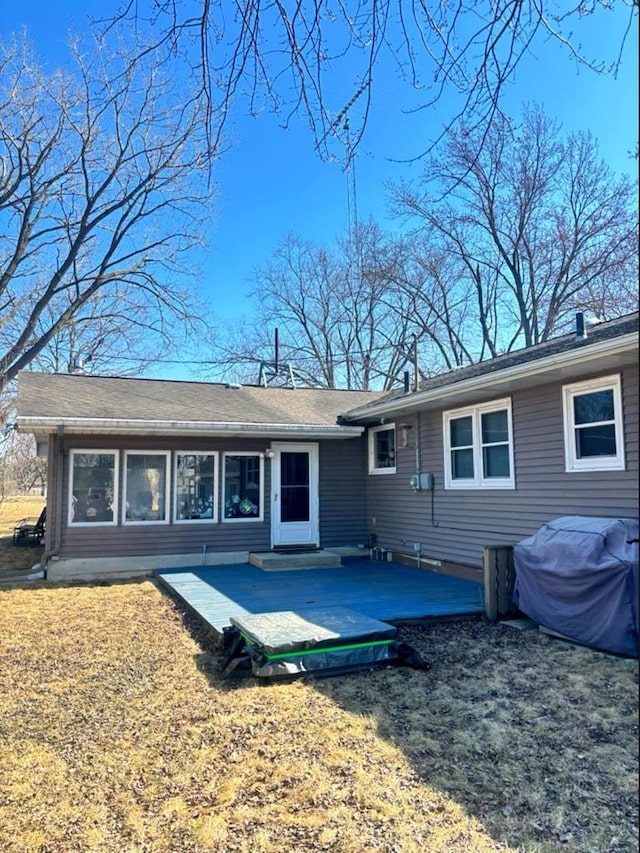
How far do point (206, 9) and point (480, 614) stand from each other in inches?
231

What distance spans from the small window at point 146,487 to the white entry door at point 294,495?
6.45ft

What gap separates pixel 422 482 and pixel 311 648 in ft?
16.8

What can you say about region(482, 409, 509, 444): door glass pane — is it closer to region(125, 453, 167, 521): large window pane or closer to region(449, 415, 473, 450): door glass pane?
region(449, 415, 473, 450): door glass pane

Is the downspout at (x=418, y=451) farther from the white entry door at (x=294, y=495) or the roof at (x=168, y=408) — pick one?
the white entry door at (x=294, y=495)

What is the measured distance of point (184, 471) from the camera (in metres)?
10.3

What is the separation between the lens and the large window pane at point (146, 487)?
9953 mm

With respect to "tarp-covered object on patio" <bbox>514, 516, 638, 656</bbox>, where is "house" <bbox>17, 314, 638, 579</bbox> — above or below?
above

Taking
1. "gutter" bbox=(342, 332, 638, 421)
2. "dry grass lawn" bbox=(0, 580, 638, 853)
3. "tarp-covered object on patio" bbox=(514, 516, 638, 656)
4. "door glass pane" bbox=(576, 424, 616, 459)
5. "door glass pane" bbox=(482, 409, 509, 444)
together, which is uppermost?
"gutter" bbox=(342, 332, 638, 421)

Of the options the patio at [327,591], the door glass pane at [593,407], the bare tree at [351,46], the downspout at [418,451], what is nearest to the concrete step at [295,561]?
the patio at [327,591]

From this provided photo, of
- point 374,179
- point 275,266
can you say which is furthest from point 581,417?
point 275,266

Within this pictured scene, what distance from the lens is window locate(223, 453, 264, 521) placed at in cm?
1058

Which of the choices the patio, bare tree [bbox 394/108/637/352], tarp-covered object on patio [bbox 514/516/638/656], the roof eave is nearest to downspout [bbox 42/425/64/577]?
the roof eave

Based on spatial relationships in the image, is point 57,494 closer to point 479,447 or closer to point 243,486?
point 243,486

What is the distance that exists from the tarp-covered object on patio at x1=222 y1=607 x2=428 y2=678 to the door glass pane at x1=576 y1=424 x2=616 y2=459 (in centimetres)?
318
